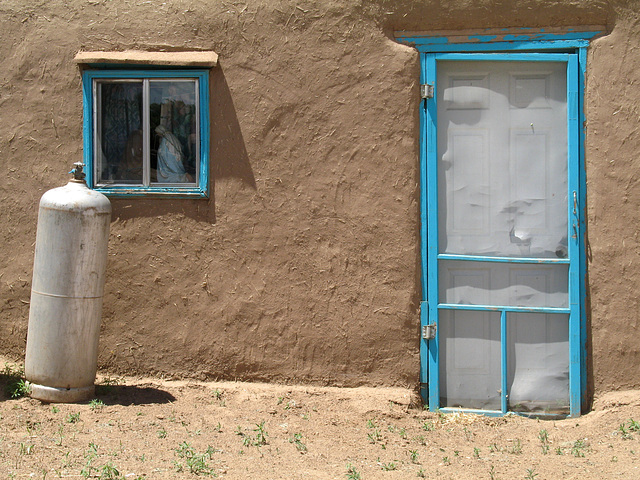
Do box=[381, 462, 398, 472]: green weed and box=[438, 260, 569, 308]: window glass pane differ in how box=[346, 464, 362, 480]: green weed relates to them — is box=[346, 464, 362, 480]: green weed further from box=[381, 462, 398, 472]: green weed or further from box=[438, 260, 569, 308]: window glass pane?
box=[438, 260, 569, 308]: window glass pane

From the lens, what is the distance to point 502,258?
5023 mm

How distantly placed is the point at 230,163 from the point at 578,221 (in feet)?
7.94

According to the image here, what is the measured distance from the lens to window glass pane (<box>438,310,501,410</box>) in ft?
16.7

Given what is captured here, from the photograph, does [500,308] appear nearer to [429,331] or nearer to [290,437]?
[429,331]

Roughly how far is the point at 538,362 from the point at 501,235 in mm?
910

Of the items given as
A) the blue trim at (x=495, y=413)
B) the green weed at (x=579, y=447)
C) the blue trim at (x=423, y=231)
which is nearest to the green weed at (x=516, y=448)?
the green weed at (x=579, y=447)

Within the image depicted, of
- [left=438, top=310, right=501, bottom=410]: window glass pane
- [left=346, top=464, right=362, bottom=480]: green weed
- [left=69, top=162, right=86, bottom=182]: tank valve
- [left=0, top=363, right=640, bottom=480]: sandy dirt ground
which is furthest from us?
[left=438, top=310, right=501, bottom=410]: window glass pane

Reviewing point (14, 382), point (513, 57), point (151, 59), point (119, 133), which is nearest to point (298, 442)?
point (14, 382)

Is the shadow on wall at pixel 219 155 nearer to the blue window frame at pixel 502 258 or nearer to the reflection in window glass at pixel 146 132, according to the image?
the reflection in window glass at pixel 146 132

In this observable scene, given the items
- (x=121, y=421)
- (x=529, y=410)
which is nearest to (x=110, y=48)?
(x=121, y=421)

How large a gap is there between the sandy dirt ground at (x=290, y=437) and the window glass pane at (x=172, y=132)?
1509 millimetres

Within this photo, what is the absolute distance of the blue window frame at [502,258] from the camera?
4910 millimetres

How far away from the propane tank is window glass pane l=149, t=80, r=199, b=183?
59 centimetres

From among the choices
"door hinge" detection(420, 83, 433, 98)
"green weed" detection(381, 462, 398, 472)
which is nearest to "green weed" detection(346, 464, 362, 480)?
"green weed" detection(381, 462, 398, 472)
